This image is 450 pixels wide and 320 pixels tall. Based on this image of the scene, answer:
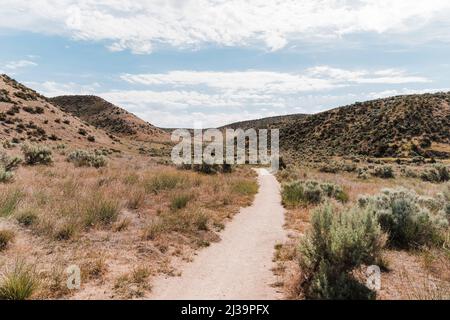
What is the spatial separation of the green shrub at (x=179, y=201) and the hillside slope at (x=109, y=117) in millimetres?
78919

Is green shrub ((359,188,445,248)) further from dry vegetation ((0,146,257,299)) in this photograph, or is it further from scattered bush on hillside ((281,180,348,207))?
scattered bush on hillside ((281,180,348,207))

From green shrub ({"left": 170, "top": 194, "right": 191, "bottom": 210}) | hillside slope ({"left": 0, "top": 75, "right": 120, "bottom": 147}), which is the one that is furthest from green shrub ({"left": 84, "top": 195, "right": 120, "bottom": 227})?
hillside slope ({"left": 0, "top": 75, "right": 120, "bottom": 147})

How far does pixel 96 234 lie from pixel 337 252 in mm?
5971

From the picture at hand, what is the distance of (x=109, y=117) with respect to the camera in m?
105

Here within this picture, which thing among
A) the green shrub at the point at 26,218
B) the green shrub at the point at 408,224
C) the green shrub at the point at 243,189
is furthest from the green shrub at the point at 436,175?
the green shrub at the point at 26,218

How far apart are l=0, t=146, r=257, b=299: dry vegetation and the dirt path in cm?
39

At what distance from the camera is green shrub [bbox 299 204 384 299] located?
5484mm

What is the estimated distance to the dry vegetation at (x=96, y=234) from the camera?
6062 mm

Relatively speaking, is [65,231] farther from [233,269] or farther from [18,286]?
[233,269]

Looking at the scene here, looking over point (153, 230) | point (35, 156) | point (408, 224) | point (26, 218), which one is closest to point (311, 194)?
point (408, 224)

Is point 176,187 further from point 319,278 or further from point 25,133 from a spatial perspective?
point 25,133
